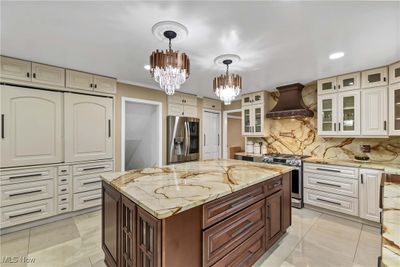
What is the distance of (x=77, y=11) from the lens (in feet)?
5.20

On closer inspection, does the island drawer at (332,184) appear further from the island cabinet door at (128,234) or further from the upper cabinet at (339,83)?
the island cabinet door at (128,234)

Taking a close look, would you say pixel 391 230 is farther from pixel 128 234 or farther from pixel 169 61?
pixel 169 61

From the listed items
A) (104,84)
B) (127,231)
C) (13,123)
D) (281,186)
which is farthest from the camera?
(104,84)

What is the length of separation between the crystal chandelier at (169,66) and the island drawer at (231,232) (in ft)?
4.31

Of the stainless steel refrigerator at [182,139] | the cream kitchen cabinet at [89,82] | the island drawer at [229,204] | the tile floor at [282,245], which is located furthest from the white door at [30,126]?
the island drawer at [229,204]

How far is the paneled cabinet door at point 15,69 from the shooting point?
2.45 meters

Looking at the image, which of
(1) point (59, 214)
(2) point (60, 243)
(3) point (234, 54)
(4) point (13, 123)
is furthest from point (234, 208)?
(4) point (13, 123)

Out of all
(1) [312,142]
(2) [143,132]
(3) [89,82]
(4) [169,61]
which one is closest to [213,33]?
Answer: (4) [169,61]

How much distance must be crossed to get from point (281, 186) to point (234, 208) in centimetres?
97

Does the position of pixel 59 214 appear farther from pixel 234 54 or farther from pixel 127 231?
pixel 234 54

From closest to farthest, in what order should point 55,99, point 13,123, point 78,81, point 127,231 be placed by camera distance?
point 127,231 < point 13,123 < point 55,99 < point 78,81

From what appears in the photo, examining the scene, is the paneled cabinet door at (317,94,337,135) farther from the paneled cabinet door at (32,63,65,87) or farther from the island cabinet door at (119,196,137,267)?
the paneled cabinet door at (32,63,65,87)

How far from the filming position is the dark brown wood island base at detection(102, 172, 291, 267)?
3.68 feet

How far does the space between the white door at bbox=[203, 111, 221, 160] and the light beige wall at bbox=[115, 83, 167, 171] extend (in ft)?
4.40
